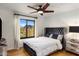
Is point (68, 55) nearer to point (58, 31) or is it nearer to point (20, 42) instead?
point (58, 31)

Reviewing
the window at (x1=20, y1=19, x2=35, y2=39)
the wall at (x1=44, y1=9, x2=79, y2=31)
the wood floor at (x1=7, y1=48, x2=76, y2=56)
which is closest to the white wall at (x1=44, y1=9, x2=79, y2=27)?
the wall at (x1=44, y1=9, x2=79, y2=31)

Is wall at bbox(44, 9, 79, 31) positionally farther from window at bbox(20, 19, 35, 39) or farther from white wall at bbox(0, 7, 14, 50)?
white wall at bbox(0, 7, 14, 50)

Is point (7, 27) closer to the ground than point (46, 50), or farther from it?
farther from it

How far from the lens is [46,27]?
1.14m

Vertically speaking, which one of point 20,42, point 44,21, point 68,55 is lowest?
point 68,55

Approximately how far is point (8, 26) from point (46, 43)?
1.89 ft

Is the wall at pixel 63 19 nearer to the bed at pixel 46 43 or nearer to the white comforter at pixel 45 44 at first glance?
the bed at pixel 46 43

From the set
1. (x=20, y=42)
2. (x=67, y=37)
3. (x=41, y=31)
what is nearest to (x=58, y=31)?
(x=67, y=37)

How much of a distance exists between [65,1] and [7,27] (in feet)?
2.64

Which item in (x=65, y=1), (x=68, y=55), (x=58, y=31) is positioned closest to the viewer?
(x=65, y=1)

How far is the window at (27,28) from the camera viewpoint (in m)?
1.07

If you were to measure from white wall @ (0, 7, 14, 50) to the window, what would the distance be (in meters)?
0.13

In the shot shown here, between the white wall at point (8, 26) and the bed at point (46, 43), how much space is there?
0.19 m

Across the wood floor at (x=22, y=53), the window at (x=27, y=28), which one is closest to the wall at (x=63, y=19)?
the window at (x=27, y=28)
